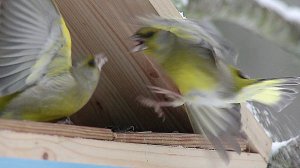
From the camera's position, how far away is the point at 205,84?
2.05 meters

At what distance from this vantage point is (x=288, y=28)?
3424 mm

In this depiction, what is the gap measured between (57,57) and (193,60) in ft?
1.25

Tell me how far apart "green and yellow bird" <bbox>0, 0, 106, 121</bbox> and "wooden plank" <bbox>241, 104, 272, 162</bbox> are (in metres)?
0.48

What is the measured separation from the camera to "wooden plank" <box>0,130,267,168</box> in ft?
5.35

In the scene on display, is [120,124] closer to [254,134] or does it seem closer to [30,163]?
[254,134]

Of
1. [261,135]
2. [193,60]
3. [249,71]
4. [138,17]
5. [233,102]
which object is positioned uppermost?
[138,17]

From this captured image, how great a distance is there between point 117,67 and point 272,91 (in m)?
0.48

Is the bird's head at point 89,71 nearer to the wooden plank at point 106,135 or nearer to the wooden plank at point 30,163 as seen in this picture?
the wooden plank at point 106,135

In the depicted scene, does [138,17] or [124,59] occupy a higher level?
[138,17]

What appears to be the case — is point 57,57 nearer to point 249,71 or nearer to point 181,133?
point 181,133

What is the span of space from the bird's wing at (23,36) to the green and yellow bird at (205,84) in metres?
0.26

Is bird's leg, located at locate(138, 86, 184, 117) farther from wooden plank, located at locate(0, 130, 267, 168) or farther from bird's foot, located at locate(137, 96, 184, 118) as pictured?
wooden plank, located at locate(0, 130, 267, 168)

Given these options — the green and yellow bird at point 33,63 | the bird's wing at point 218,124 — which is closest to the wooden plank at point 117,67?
the bird's wing at point 218,124

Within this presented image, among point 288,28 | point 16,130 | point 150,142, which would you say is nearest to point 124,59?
point 150,142
